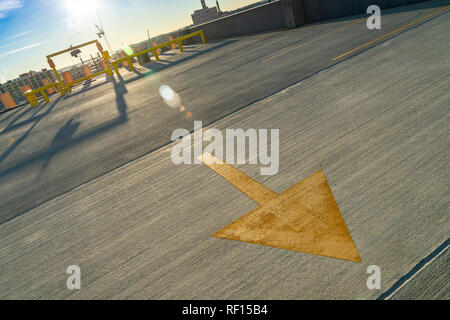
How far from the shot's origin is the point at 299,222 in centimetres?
239

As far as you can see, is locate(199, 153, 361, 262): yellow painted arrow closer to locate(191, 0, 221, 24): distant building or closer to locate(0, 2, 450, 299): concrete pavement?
locate(0, 2, 450, 299): concrete pavement

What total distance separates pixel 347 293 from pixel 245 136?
282 cm

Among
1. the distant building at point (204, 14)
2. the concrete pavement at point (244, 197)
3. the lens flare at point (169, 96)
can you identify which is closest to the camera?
the concrete pavement at point (244, 197)

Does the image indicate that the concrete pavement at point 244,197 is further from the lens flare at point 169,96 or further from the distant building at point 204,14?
the distant building at point 204,14

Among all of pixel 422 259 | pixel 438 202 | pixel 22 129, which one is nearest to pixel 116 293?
pixel 422 259

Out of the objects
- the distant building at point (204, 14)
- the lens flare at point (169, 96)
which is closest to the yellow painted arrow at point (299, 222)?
the lens flare at point (169, 96)

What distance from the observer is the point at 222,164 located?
12.1ft

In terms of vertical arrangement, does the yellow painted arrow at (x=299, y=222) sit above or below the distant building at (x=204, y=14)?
below

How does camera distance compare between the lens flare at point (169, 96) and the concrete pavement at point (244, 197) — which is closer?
the concrete pavement at point (244, 197)

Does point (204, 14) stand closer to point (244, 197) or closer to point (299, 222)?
point (244, 197)

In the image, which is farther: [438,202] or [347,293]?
[438,202]

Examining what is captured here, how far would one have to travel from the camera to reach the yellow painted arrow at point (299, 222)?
2129mm

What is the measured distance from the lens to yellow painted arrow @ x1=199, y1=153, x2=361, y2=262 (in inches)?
83.8

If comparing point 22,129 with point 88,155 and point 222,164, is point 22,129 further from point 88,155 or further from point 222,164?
point 222,164
